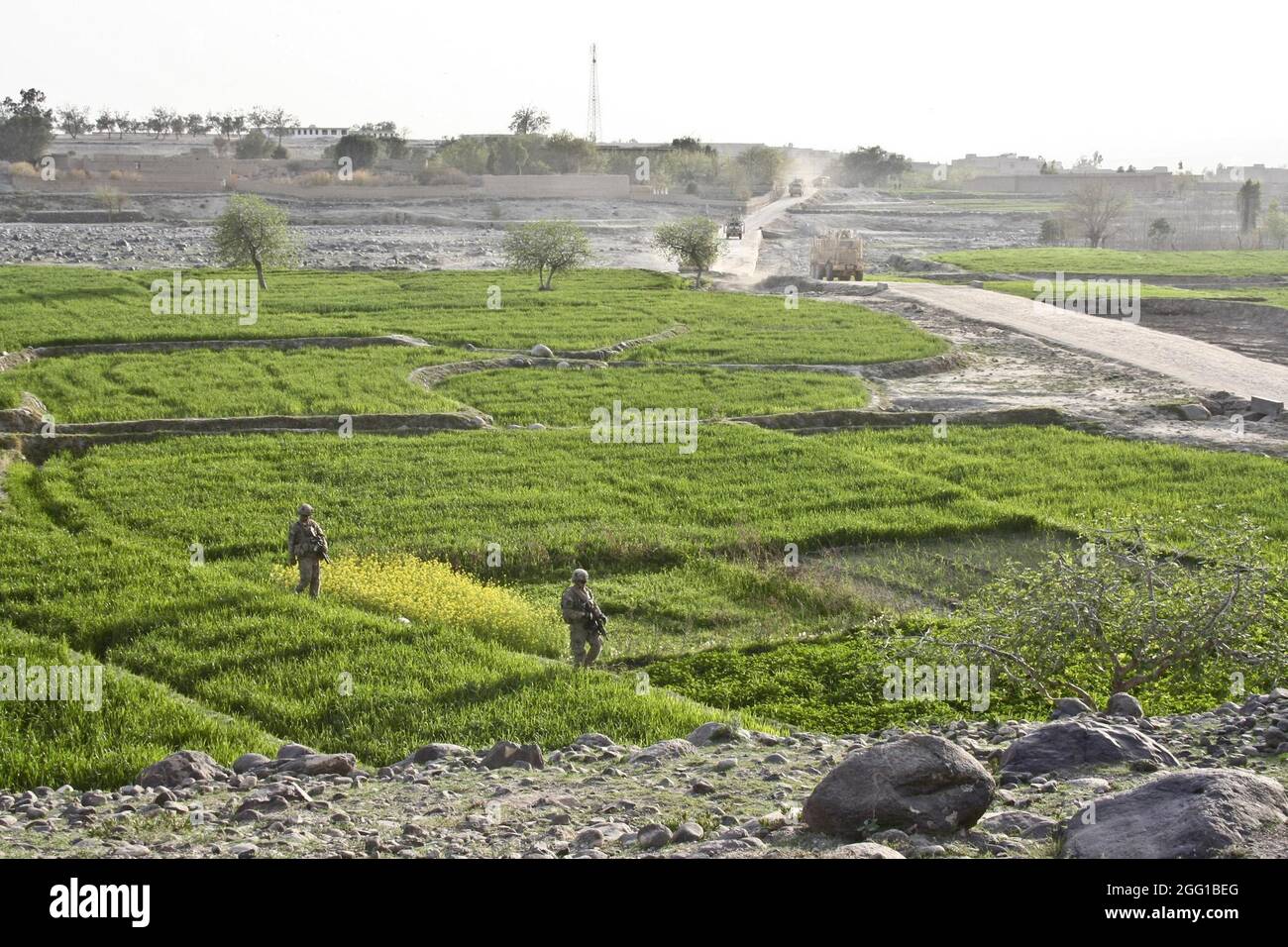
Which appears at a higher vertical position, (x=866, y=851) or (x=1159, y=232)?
(x=1159, y=232)

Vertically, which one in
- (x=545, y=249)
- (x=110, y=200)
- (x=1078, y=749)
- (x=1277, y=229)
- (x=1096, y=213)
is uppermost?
(x=1096, y=213)

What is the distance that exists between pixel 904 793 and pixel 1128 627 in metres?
5.64

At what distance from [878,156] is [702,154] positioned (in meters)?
47.7

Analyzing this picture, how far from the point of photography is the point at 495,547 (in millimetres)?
17547

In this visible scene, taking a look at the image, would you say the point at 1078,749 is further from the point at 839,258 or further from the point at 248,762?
the point at 839,258

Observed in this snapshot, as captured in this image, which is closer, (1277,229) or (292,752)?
(292,752)

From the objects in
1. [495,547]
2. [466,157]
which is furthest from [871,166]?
[495,547]

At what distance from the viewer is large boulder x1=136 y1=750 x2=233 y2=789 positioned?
31.6ft

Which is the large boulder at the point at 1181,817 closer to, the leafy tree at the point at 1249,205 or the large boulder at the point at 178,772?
the large boulder at the point at 178,772

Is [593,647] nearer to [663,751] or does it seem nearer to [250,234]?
[663,751]

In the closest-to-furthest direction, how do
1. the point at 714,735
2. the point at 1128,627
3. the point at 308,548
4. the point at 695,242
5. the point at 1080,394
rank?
the point at 714,735 < the point at 1128,627 < the point at 308,548 < the point at 1080,394 < the point at 695,242

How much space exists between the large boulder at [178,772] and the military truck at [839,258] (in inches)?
2227

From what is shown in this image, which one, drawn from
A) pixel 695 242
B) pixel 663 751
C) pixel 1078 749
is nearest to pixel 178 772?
pixel 663 751

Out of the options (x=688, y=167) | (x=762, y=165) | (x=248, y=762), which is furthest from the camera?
(x=762, y=165)
